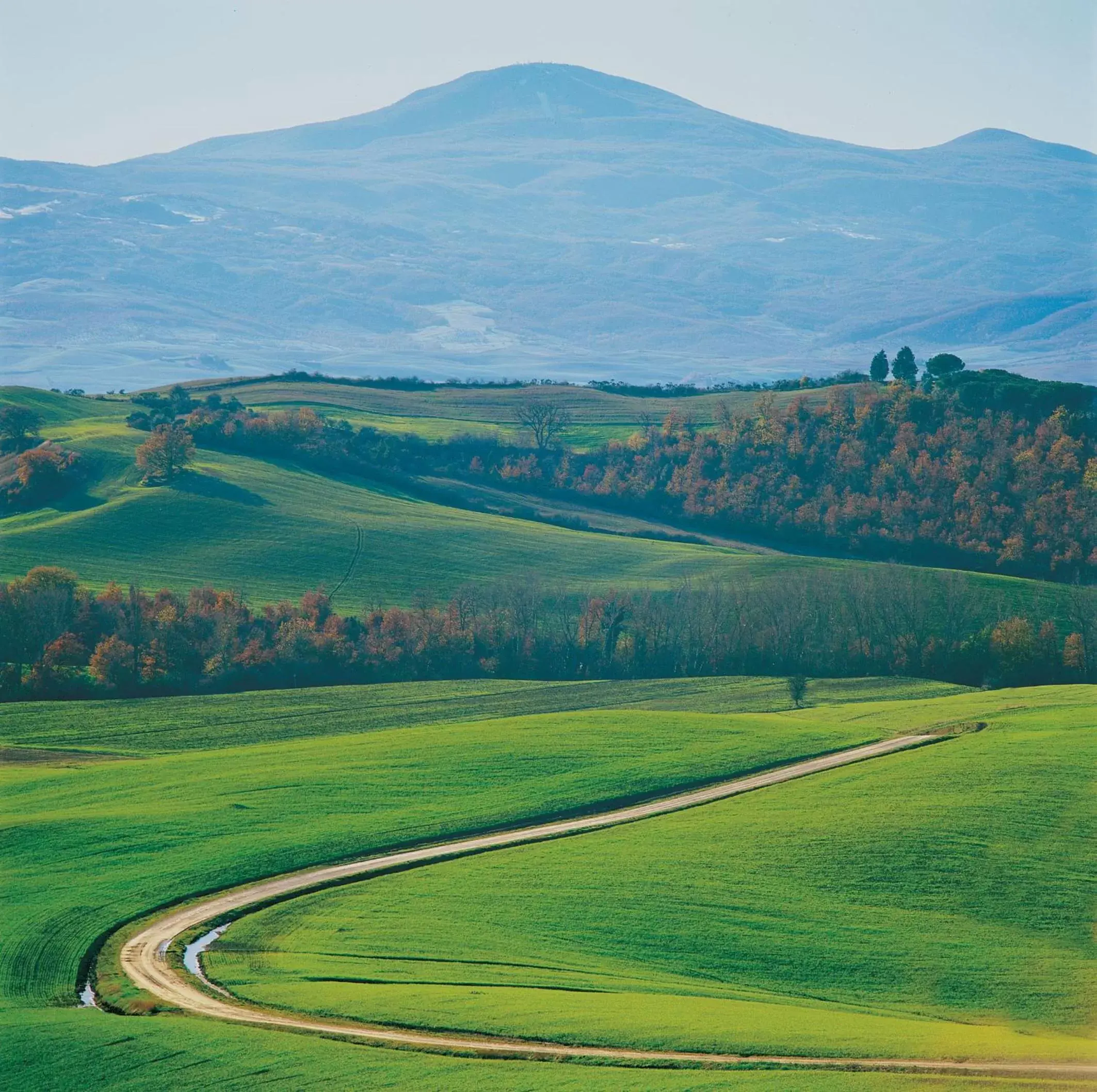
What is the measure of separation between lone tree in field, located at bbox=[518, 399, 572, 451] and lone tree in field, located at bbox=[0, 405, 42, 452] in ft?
184

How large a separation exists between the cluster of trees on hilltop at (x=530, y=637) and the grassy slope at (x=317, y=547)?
19.2 ft

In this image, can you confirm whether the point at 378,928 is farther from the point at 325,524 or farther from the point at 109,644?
the point at 325,524

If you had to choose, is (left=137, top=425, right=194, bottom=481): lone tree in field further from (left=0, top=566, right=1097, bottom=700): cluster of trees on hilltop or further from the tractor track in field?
(left=0, top=566, right=1097, bottom=700): cluster of trees on hilltop

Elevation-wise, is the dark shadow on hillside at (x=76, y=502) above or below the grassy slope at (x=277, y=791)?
above

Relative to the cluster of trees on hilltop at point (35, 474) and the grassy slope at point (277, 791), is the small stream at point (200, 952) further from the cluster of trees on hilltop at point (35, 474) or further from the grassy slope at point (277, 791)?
the cluster of trees on hilltop at point (35, 474)

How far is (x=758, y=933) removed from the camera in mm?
50219

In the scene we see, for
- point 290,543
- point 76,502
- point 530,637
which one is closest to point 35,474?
point 76,502

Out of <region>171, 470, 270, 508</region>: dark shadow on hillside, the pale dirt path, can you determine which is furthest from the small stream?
<region>171, 470, 270, 508</region>: dark shadow on hillside

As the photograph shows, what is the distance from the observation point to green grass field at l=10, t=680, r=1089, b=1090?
3625 centimetres

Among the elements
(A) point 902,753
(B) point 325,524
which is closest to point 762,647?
(A) point 902,753

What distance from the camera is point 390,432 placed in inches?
6841

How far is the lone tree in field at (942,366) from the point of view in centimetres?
17662

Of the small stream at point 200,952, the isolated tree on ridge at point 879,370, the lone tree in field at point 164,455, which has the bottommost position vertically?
the small stream at point 200,952

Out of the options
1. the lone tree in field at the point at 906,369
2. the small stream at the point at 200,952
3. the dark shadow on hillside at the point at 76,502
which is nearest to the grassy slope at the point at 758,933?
the small stream at the point at 200,952
